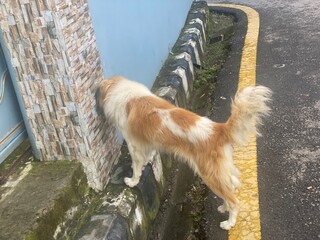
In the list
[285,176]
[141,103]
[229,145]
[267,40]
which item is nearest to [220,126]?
[229,145]

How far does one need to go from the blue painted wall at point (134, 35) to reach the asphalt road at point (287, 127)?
2.93 feet

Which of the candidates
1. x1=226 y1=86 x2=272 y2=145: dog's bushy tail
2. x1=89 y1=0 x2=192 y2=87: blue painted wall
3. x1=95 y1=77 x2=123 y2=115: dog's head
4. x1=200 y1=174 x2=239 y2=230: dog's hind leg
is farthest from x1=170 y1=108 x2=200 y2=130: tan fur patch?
x1=89 y1=0 x2=192 y2=87: blue painted wall

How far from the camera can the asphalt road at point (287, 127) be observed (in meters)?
3.20

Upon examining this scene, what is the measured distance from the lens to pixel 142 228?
3188mm

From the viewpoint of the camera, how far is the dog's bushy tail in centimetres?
286

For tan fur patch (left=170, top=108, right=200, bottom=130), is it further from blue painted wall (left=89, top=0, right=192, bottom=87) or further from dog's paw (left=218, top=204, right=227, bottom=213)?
blue painted wall (left=89, top=0, right=192, bottom=87)

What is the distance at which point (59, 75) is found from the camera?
2938mm

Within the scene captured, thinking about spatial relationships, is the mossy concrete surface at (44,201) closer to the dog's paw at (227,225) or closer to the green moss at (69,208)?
the green moss at (69,208)

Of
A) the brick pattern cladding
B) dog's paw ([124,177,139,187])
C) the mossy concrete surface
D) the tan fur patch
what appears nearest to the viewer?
the mossy concrete surface

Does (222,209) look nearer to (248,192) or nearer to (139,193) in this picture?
(248,192)

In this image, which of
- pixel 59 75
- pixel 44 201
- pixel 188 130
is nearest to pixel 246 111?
pixel 188 130

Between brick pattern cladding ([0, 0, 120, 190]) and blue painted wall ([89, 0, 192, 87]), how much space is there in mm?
438

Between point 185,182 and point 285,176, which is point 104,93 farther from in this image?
point 285,176

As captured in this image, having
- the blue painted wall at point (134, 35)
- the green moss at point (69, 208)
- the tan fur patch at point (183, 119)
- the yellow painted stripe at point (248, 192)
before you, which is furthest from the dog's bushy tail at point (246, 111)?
the blue painted wall at point (134, 35)
